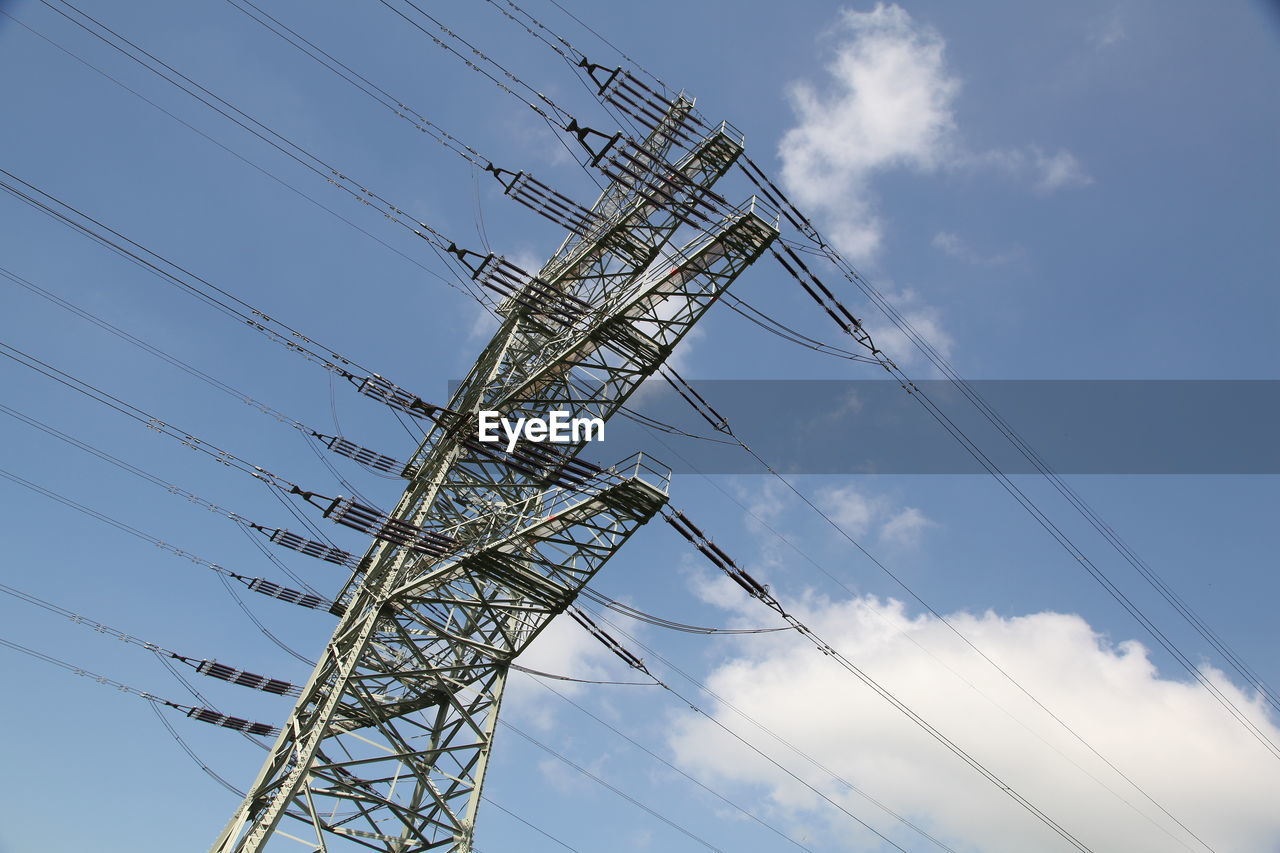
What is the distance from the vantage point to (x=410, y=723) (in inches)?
678

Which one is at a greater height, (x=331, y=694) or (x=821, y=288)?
(x=821, y=288)

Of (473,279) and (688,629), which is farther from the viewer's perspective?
(473,279)

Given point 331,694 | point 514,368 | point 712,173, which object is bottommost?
point 331,694

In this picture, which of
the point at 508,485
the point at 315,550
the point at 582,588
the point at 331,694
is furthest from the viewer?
the point at 315,550

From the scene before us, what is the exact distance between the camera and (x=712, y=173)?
20.8 meters

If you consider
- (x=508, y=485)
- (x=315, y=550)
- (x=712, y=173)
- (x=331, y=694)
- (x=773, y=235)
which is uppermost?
(x=712, y=173)

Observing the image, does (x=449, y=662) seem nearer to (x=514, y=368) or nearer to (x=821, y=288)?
(x=514, y=368)

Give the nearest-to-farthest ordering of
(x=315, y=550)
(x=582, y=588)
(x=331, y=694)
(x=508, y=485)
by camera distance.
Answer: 1. (x=331, y=694)
2. (x=582, y=588)
3. (x=508, y=485)
4. (x=315, y=550)

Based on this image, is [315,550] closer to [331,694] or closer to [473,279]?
[331,694]

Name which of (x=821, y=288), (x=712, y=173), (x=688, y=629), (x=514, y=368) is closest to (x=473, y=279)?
(x=514, y=368)

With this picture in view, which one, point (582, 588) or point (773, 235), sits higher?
point (773, 235)

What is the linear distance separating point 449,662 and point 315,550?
4.83 m

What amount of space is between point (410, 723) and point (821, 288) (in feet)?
42.4

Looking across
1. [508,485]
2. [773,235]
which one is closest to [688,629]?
[508,485]
